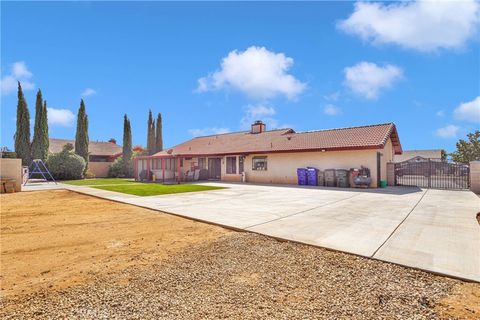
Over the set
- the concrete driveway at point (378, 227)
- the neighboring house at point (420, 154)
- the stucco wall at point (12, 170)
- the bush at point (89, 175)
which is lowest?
the concrete driveway at point (378, 227)

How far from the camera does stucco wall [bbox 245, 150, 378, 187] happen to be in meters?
16.7

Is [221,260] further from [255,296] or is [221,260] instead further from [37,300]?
[37,300]

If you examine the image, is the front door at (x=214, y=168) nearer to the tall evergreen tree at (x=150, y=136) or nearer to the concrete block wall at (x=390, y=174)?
the concrete block wall at (x=390, y=174)

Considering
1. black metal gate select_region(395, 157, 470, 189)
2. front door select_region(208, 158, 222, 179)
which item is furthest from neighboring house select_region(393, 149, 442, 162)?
front door select_region(208, 158, 222, 179)

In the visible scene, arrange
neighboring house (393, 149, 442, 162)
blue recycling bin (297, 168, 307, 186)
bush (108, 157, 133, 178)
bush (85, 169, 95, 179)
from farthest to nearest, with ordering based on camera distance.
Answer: neighboring house (393, 149, 442, 162) < bush (108, 157, 133, 178) < bush (85, 169, 95, 179) < blue recycling bin (297, 168, 307, 186)

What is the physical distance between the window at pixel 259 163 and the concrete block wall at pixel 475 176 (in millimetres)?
12648

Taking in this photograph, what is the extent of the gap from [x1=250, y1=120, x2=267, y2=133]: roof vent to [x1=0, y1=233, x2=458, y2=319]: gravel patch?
2396 cm

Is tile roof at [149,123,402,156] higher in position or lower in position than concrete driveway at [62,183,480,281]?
higher

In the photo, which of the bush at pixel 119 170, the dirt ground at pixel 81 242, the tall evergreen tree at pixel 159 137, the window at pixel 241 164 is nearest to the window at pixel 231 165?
the window at pixel 241 164

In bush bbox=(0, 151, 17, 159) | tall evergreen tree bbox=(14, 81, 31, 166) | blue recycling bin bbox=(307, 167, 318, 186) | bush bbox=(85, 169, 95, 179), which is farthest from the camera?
bush bbox=(85, 169, 95, 179)

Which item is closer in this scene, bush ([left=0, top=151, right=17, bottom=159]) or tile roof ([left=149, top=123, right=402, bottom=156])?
tile roof ([left=149, top=123, right=402, bottom=156])

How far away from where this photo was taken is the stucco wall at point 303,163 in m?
16.7

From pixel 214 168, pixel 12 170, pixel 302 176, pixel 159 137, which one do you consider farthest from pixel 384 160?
pixel 159 137

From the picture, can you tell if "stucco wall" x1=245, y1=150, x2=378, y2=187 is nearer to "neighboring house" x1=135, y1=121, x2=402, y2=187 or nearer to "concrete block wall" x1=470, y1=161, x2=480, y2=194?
"neighboring house" x1=135, y1=121, x2=402, y2=187
